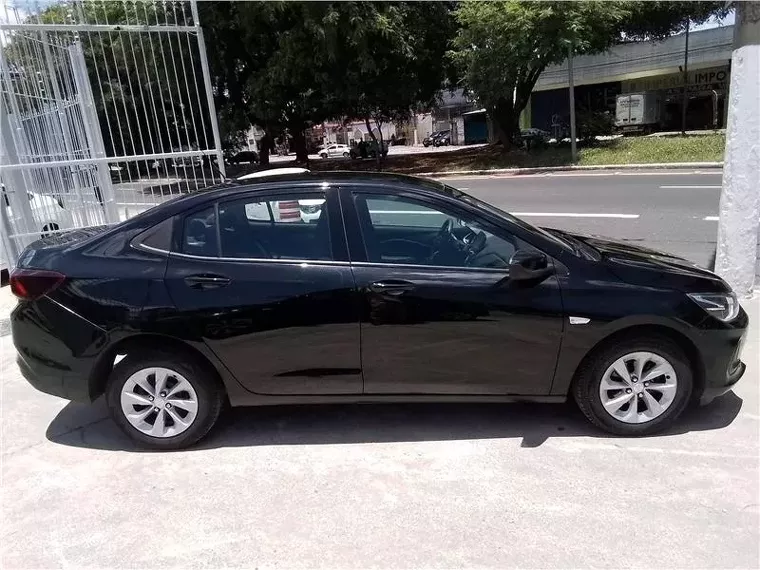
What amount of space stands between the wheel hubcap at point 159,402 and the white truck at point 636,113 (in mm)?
35854

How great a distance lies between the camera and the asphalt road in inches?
346

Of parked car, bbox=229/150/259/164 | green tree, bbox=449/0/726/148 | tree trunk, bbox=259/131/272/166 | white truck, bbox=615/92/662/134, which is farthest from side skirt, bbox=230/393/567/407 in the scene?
white truck, bbox=615/92/662/134

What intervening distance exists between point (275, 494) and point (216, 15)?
22139 millimetres

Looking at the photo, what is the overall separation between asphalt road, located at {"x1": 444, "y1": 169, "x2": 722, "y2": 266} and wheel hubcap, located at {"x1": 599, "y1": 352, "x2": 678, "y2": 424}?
437 centimetres

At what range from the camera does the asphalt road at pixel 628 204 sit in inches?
346

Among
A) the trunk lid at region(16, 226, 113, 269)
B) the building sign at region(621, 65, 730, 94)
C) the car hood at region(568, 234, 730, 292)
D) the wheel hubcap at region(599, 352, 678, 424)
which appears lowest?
the wheel hubcap at region(599, 352, 678, 424)

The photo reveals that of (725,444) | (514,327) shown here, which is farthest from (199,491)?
(725,444)

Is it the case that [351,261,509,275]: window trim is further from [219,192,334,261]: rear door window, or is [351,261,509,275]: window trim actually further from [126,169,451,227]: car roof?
[126,169,451,227]: car roof

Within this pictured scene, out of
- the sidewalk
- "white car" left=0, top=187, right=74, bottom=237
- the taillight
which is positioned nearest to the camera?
the taillight

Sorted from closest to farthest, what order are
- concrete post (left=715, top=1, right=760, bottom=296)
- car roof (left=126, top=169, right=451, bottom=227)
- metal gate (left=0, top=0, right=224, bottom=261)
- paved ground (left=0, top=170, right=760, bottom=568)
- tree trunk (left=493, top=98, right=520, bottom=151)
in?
paved ground (left=0, top=170, right=760, bottom=568) < car roof (left=126, top=169, right=451, bottom=227) < concrete post (left=715, top=1, right=760, bottom=296) < metal gate (left=0, top=0, right=224, bottom=261) < tree trunk (left=493, top=98, right=520, bottom=151)

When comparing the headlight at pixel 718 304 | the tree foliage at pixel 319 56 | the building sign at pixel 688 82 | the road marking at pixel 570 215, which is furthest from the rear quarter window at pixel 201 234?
the building sign at pixel 688 82

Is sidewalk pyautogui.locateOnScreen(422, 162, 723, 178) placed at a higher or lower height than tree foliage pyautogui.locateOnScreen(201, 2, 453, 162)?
lower

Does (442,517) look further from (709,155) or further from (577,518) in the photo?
(709,155)

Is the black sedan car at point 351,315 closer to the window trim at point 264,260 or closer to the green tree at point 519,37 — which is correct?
the window trim at point 264,260
